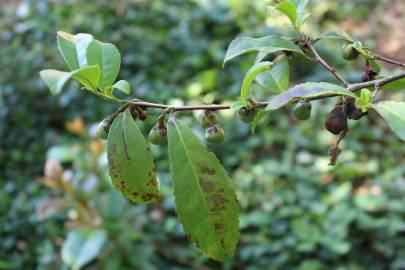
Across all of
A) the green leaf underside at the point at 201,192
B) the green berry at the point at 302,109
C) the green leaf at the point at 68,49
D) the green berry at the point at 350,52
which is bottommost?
the green leaf underside at the point at 201,192

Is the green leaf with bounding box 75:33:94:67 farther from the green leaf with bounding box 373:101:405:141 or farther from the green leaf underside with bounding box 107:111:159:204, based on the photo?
the green leaf with bounding box 373:101:405:141

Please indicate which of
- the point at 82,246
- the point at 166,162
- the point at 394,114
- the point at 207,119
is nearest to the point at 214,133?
the point at 207,119

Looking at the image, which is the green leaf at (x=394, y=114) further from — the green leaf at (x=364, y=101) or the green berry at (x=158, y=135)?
the green berry at (x=158, y=135)

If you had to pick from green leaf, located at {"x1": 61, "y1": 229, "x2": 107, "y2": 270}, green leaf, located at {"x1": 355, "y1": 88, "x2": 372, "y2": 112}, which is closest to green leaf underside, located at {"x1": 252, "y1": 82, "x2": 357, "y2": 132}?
green leaf, located at {"x1": 355, "y1": 88, "x2": 372, "y2": 112}

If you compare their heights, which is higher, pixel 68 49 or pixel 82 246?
pixel 68 49

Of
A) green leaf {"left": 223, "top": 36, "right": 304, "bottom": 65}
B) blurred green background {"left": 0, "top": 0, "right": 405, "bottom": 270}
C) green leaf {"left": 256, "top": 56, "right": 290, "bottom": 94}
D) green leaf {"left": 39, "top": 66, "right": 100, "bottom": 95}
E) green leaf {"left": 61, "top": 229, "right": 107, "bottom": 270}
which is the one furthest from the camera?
blurred green background {"left": 0, "top": 0, "right": 405, "bottom": 270}

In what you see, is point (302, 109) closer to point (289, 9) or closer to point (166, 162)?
point (289, 9)

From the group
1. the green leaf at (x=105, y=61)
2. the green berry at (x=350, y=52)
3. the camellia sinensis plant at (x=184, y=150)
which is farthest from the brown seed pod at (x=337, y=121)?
the green leaf at (x=105, y=61)
